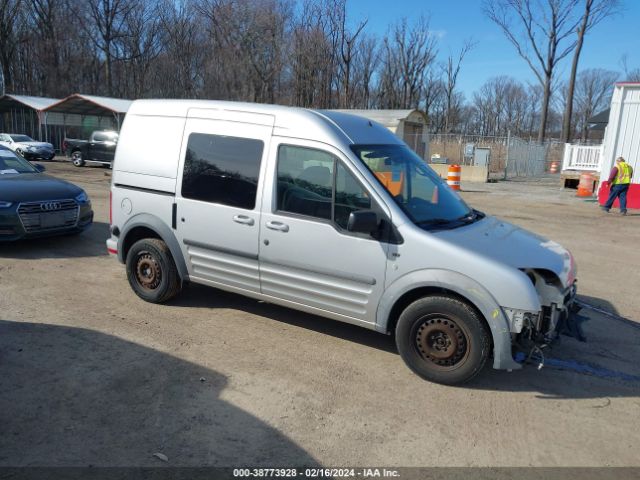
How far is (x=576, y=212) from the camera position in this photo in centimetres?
1503

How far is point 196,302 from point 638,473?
14.5ft

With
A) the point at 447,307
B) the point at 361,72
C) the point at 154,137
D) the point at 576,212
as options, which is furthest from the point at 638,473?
the point at 361,72

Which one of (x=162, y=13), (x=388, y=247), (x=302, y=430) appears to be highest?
(x=162, y=13)

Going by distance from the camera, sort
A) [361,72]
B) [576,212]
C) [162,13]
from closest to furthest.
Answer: [576,212], [162,13], [361,72]

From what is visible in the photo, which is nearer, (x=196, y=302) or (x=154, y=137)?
(x=154, y=137)

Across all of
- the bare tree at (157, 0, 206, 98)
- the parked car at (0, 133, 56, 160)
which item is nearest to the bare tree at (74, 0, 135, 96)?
the bare tree at (157, 0, 206, 98)

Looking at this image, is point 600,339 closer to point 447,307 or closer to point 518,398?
point 518,398

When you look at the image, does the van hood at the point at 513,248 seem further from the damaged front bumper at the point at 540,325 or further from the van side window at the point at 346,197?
the van side window at the point at 346,197

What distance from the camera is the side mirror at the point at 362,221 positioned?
13.3 ft

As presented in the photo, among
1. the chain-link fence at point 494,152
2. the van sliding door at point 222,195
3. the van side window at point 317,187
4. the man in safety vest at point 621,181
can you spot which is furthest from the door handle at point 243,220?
the chain-link fence at point 494,152

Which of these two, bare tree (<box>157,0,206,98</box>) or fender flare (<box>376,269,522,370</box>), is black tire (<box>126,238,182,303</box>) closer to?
fender flare (<box>376,269,522,370</box>)

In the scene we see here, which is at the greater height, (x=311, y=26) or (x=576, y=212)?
(x=311, y=26)

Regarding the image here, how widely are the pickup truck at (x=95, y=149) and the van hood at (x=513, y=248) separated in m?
24.2

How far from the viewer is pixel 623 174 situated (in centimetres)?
1426
